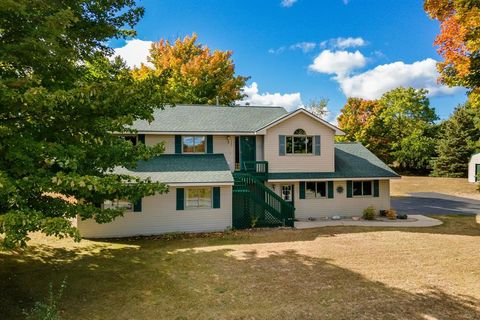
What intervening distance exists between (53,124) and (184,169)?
398 inches

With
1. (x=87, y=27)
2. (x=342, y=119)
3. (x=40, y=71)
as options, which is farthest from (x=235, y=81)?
(x=40, y=71)

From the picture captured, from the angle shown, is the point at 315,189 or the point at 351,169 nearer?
the point at 315,189

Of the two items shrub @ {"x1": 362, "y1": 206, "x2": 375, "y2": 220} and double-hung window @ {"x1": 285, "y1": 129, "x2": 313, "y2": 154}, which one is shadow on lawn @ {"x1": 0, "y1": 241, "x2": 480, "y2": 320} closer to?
double-hung window @ {"x1": 285, "y1": 129, "x2": 313, "y2": 154}

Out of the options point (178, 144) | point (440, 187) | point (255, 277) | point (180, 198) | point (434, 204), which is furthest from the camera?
point (440, 187)

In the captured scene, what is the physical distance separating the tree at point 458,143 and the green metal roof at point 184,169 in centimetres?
4229

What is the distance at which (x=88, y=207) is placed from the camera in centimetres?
869

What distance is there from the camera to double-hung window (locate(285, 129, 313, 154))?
20766 mm

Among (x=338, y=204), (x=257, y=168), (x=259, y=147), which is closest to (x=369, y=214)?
(x=338, y=204)

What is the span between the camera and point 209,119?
22.2 metres

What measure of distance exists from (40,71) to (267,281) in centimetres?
960

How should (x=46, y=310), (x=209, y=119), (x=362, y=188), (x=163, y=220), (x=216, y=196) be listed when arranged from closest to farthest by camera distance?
(x=46, y=310), (x=163, y=220), (x=216, y=196), (x=362, y=188), (x=209, y=119)

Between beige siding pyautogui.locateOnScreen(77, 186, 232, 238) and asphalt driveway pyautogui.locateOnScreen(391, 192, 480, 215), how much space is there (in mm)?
15250

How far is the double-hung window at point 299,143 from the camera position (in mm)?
20766

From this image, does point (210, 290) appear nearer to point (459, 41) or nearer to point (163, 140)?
point (163, 140)
